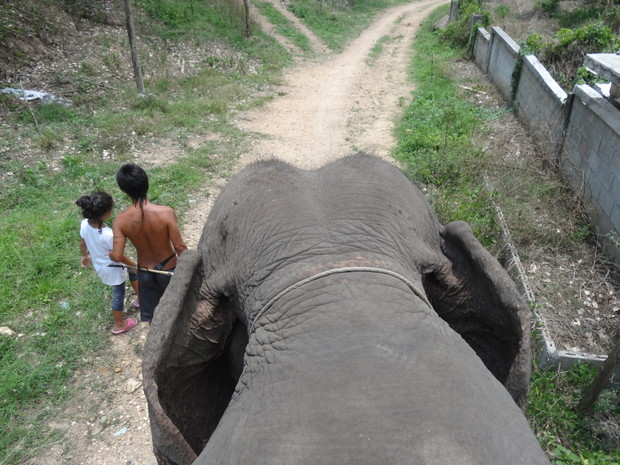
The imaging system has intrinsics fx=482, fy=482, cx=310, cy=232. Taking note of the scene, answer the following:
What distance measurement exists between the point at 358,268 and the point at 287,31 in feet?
68.2

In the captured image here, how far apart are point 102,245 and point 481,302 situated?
3742 mm

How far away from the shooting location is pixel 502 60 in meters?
12.9

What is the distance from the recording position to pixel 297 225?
6.16 ft

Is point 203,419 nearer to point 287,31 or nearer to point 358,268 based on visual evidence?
point 358,268

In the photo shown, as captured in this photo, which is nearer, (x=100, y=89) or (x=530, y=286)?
(x=530, y=286)

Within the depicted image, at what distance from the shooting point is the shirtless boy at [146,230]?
3922mm

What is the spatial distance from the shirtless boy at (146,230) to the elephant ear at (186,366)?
1830mm

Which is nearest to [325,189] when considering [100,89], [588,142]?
[588,142]

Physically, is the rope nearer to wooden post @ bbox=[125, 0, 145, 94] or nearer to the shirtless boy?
the shirtless boy

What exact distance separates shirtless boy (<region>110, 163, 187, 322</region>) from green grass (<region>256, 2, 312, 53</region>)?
1606 cm

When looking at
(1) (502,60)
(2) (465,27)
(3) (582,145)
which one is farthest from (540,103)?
(2) (465,27)

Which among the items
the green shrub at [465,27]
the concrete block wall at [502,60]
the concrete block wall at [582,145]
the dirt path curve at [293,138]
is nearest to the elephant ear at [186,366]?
the dirt path curve at [293,138]

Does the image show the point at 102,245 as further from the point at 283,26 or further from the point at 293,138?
the point at 283,26

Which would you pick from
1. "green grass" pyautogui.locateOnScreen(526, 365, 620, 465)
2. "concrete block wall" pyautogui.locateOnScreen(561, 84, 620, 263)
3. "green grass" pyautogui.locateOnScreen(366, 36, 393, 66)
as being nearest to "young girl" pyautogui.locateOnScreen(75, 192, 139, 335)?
"green grass" pyautogui.locateOnScreen(526, 365, 620, 465)
